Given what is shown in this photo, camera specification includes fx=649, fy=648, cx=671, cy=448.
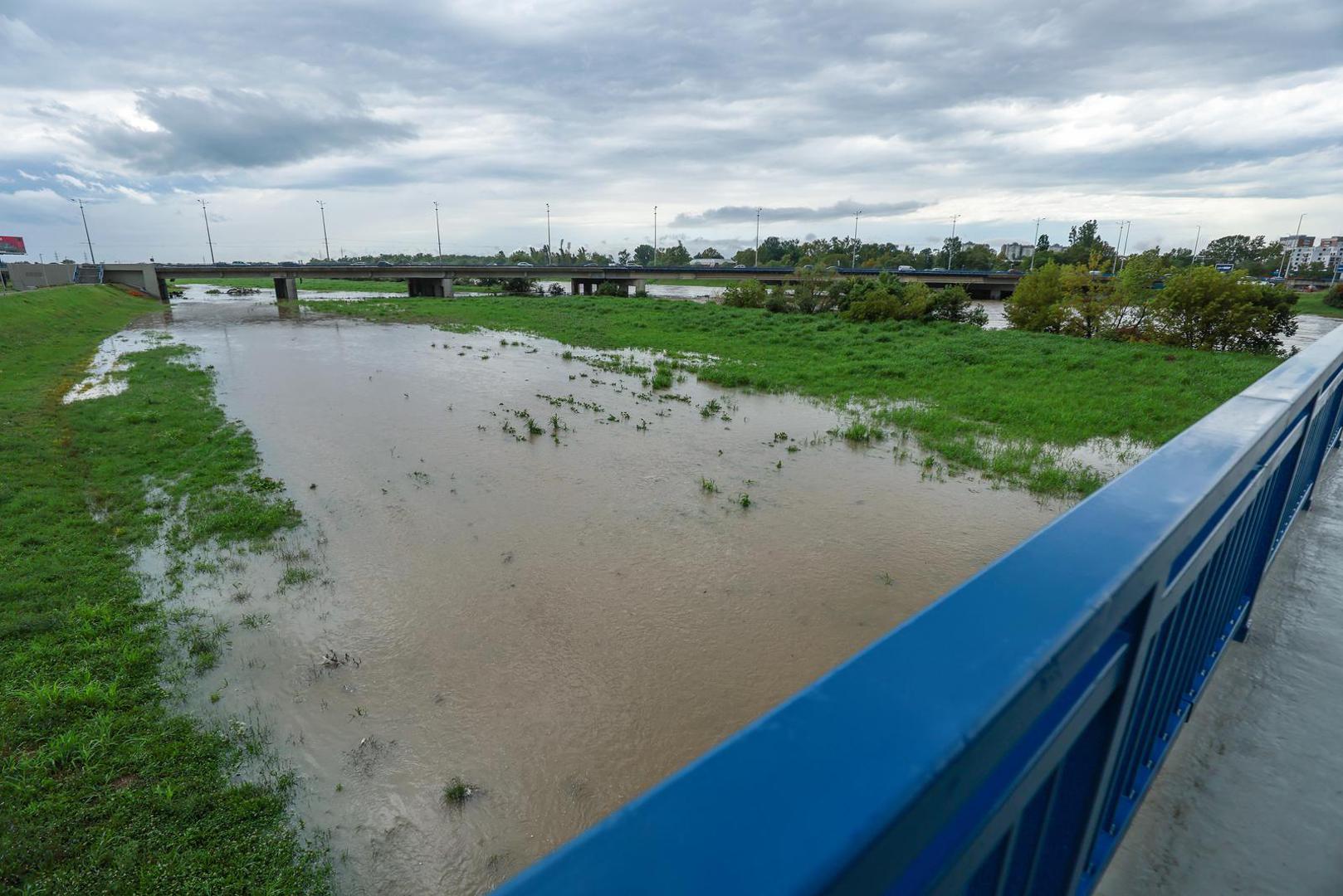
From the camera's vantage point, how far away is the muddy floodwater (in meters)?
5.38

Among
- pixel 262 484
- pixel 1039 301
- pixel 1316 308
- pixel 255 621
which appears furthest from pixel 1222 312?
pixel 1316 308

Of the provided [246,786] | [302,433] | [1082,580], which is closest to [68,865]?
[246,786]

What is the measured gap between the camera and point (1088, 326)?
98.9 ft

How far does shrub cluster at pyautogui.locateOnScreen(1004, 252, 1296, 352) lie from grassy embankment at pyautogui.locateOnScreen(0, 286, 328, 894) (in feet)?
105

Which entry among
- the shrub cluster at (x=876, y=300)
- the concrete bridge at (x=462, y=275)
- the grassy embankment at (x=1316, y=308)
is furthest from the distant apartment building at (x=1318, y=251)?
the shrub cluster at (x=876, y=300)

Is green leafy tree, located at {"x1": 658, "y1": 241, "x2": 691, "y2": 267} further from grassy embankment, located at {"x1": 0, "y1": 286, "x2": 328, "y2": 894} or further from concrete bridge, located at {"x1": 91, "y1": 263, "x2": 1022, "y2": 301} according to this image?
grassy embankment, located at {"x1": 0, "y1": 286, "x2": 328, "y2": 894}

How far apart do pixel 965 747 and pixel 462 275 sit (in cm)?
7413

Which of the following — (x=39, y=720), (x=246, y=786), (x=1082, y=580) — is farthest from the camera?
(x=39, y=720)

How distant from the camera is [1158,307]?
2716 centimetres

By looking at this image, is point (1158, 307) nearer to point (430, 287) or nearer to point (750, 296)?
point (750, 296)

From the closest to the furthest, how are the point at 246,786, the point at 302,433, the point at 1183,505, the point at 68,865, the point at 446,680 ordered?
the point at 1183,505 → the point at 68,865 → the point at 246,786 → the point at 446,680 → the point at 302,433

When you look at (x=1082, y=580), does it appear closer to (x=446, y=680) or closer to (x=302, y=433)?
(x=446, y=680)

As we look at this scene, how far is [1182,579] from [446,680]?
6.41m

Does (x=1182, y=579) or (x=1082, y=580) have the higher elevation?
(x=1082, y=580)
